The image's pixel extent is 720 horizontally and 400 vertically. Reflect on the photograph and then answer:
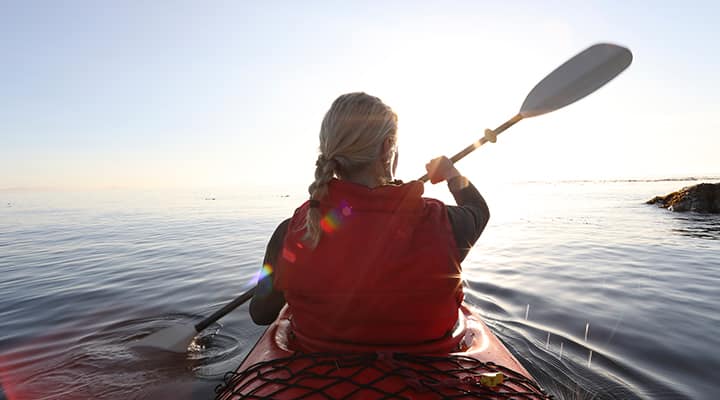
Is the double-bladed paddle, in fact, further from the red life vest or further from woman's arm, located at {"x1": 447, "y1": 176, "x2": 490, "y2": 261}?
the red life vest

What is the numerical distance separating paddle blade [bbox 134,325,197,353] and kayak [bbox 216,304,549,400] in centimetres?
285

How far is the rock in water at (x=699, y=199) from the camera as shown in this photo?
56.0 ft

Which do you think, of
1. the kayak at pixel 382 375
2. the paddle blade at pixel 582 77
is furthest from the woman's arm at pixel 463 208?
the paddle blade at pixel 582 77

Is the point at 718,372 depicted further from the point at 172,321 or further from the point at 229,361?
the point at 172,321

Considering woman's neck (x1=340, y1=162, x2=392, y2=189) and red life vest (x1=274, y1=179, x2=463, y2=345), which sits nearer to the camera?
red life vest (x1=274, y1=179, x2=463, y2=345)

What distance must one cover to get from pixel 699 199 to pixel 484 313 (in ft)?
61.5

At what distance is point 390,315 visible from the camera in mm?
1891

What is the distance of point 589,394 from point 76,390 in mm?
4940

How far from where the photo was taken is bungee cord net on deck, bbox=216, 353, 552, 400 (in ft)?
5.75

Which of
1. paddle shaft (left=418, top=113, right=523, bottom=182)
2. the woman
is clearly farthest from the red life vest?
paddle shaft (left=418, top=113, right=523, bottom=182)

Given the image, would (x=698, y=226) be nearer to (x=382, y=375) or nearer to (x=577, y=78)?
(x=577, y=78)

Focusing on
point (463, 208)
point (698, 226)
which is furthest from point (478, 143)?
point (698, 226)

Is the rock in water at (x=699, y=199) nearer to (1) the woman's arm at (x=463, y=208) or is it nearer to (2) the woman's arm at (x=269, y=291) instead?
(1) the woman's arm at (x=463, y=208)

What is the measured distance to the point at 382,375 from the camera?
5.96 feet
